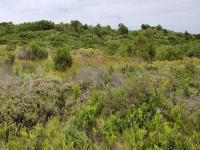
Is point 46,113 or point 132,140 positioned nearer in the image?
point 132,140

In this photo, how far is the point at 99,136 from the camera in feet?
18.6

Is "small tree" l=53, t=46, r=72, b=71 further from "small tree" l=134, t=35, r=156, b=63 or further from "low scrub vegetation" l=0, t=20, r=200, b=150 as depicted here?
"small tree" l=134, t=35, r=156, b=63

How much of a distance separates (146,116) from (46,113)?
202cm

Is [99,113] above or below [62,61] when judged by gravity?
below

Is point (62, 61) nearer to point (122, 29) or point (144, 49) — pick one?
point (144, 49)

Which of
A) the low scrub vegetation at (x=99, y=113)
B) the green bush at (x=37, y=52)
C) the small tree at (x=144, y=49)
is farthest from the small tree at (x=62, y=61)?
the small tree at (x=144, y=49)

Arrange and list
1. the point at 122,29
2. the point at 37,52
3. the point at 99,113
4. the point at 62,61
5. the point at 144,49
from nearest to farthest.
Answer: the point at 99,113 → the point at 62,61 → the point at 37,52 → the point at 144,49 → the point at 122,29

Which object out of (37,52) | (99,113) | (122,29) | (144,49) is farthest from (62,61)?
(122,29)

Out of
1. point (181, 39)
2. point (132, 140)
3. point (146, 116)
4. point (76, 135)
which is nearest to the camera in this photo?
point (132, 140)

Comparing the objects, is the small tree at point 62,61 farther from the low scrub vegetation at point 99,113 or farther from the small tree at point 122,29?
the small tree at point 122,29

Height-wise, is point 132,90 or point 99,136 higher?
point 132,90

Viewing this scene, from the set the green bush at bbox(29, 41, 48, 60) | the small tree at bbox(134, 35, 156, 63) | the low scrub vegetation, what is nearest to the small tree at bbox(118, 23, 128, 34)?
the small tree at bbox(134, 35, 156, 63)

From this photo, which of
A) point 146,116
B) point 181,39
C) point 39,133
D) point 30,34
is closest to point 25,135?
point 39,133

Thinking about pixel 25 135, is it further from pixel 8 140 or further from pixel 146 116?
pixel 146 116
